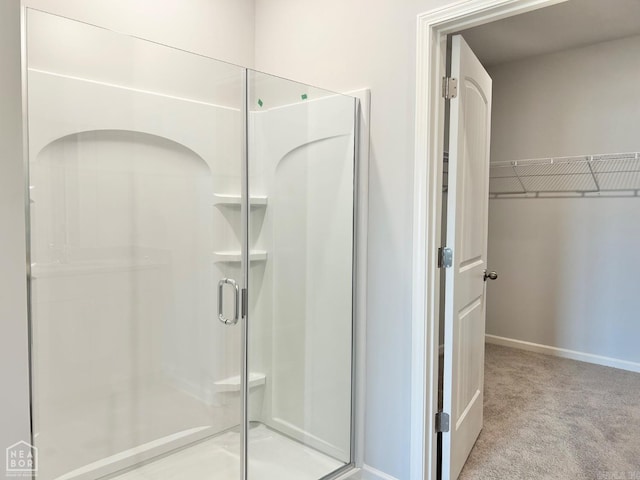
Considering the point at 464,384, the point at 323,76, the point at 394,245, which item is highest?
the point at 323,76

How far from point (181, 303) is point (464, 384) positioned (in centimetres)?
153

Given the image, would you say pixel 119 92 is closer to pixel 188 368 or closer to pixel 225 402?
pixel 188 368

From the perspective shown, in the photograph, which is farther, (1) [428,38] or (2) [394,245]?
(2) [394,245]

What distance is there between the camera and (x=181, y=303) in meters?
2.28

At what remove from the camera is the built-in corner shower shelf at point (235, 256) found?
211cm

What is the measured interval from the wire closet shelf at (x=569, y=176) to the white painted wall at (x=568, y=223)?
73mm

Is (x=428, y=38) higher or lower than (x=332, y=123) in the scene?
higher

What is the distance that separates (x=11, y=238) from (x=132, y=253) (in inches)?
43.9

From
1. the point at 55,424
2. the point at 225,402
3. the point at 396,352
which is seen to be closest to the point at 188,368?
the point at 225,402

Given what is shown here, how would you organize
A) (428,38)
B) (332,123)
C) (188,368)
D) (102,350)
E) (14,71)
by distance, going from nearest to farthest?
(14,71)
(428,38)
(102,350)
(332,123)
(188,368)

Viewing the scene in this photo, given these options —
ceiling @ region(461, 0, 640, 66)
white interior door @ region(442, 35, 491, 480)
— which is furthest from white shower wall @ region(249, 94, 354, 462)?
ceiling @ region(461, 0, 640, 66)

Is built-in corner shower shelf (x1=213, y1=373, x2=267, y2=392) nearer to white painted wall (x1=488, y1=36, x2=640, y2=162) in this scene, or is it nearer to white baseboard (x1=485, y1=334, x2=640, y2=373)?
white baseboard (x1=485, y1=334, x2=640, y2=373)

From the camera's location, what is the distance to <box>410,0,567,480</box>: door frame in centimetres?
184

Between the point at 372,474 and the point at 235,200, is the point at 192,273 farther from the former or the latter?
the point at 372,474
